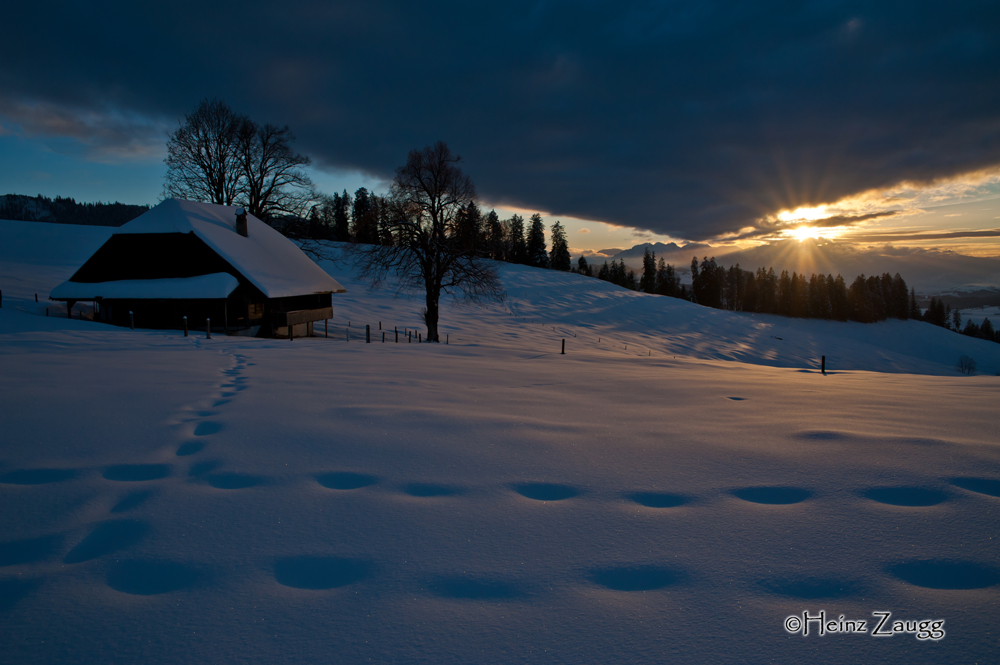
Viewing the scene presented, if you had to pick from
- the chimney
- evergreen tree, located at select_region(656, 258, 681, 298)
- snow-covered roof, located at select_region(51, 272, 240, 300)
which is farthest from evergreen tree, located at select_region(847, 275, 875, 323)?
snow-covered roof, located at select_region(51, 272, 240, 300)

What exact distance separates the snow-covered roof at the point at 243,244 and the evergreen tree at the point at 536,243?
61.0 m

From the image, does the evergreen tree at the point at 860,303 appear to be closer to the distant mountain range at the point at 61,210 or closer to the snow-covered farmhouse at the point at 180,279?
the snow-covered farmhouse at the point at 180,279

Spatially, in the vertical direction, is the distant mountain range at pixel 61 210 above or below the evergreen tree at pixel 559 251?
above

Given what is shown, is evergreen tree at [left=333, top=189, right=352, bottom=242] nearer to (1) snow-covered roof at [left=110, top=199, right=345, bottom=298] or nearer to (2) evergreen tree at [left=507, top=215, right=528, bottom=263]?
(2) evergreen tree at [left=507, top=215, right=528, bottom=263]

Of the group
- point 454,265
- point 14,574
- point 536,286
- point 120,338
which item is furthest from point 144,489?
point 536,286

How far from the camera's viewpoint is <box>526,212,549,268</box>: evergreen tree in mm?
81938

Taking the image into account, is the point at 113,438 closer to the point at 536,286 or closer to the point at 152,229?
the point at 152,229

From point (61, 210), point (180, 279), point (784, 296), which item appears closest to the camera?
point (180, 279)

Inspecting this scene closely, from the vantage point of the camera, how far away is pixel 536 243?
82188mm

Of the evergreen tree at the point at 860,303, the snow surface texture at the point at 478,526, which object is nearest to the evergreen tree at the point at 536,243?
the evergreen tree at the point at 860,303

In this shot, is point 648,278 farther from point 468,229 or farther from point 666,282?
point 468,229

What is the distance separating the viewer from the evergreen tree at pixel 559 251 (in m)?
85.3

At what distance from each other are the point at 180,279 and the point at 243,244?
10.4ft

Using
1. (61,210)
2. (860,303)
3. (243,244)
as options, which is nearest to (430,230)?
(243,244)
